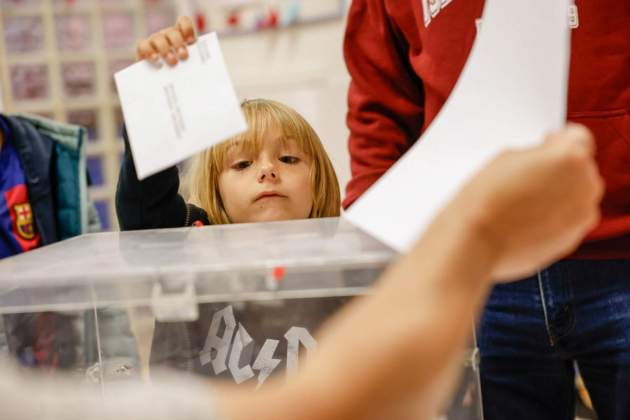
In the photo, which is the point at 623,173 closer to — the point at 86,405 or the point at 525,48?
the point at 525,48

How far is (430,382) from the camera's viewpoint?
0.83ft

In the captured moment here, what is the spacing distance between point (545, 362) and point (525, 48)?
46cm

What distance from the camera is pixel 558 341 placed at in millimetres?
726

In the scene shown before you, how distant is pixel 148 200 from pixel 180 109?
41cm

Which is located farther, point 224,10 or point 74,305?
point 224,10

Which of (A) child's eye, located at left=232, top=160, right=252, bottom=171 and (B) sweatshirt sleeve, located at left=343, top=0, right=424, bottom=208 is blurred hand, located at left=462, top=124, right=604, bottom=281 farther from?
(A) child's eye, located at left=232, top=160, right=252, bottom=171

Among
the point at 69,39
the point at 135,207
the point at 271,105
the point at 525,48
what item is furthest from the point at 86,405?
the point at 69,39

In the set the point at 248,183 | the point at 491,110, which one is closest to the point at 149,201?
the point at 248,183

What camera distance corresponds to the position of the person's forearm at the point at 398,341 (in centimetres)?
24

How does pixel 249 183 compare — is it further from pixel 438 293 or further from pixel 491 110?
pixel 438 293

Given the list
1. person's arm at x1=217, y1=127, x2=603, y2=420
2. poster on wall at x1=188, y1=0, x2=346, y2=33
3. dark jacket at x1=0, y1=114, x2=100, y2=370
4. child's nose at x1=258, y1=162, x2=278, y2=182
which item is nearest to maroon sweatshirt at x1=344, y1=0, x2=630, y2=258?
child's nose at x1=258, y1=162, x2=278, y2=182

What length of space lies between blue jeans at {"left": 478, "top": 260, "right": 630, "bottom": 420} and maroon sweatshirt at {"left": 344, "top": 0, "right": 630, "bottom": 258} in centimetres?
4

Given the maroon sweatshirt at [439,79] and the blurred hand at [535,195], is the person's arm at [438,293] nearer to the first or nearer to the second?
the blurred hand at [535,195]

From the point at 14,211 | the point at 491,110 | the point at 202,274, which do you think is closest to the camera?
the point at 491,110
